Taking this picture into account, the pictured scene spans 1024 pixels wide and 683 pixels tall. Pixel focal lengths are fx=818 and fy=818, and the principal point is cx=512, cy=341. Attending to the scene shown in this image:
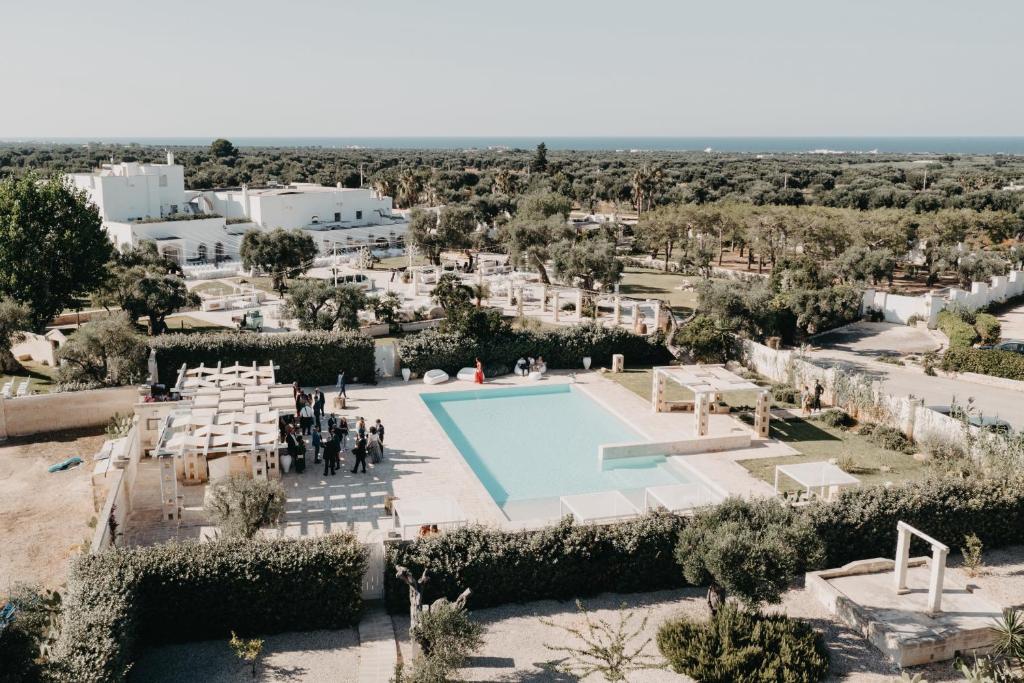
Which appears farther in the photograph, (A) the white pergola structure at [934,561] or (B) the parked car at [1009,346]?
(B) the parked car at [1009,346]

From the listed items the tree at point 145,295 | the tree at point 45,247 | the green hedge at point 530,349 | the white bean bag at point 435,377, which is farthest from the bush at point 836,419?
the tree at point 45,247

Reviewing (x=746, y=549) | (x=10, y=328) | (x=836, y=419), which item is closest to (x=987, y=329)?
(x=836, y=419)

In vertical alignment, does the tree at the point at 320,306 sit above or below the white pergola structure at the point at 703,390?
above

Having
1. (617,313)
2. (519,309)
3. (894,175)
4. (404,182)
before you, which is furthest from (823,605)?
(894,175)

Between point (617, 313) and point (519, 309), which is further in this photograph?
point (519, 309)

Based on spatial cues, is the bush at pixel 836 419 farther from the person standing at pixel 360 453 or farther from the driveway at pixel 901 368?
the person standing at pixel 360 453

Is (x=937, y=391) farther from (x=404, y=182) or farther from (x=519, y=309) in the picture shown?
(x=404, y=182)

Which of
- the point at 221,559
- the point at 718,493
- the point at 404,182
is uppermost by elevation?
the point at 404,182
